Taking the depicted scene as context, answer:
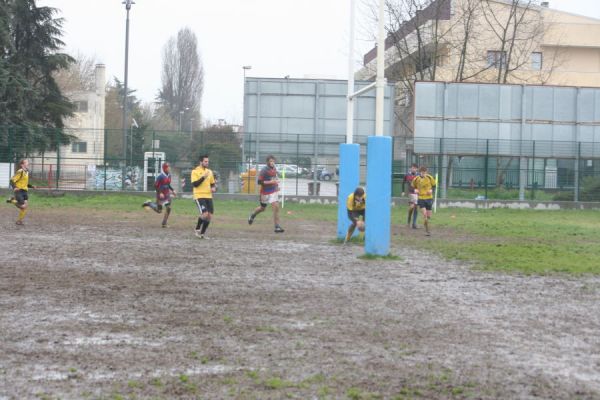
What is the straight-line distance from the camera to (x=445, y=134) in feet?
131

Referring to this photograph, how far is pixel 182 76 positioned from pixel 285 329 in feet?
315

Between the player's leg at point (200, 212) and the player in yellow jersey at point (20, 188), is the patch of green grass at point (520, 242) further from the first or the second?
the player in yellow jersey at point (20, 188)

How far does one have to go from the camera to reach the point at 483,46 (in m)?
54.5

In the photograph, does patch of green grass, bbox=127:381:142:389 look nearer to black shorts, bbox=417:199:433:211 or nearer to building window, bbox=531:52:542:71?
black shorts, bbox=417:199:433:211

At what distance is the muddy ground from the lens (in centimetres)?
620

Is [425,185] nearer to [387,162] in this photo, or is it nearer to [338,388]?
[387,162]

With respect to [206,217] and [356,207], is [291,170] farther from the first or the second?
[356,207]

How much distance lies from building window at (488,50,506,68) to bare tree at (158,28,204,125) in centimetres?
5219

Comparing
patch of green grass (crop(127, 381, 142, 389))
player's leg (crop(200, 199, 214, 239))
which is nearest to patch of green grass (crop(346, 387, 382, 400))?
patch of green grass (crop(127, 381, 142, 389))

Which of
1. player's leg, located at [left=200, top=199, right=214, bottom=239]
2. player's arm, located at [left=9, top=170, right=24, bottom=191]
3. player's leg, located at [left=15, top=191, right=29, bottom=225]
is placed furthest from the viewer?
player's arm, located at [left=9, top=170, right=24, bottom=191]

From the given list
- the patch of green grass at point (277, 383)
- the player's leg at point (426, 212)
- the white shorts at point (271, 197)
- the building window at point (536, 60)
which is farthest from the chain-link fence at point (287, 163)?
the patch of green grass at point (277, 383)

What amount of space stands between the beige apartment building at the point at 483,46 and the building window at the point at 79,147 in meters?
15.7

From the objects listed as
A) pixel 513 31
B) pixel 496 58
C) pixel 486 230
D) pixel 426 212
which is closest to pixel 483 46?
pixel 496 58

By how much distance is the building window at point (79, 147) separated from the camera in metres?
42.2
